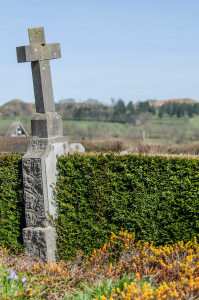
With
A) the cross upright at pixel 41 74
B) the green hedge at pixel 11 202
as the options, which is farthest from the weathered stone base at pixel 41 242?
the cross upright at pixel 41 74

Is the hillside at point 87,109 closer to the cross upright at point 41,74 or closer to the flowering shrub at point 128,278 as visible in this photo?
the cross upright at point 41,74

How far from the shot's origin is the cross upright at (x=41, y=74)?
626cm

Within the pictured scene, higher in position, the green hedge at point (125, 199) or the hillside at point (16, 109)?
the hillside at point (16, 109)

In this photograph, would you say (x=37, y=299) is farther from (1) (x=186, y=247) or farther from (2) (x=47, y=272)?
(1) (x=186, y=247)

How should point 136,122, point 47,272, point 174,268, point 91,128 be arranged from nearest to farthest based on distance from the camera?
point 174,268, point 47,272, point 91,128, point 136,122

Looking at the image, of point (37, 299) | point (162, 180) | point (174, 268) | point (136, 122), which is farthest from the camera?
point (136, 122)

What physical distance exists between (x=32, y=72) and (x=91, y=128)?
28.1m

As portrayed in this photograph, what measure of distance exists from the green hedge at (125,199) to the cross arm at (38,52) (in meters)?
1.92

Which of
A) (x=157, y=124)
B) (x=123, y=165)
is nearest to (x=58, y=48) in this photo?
(x=123, y=165)

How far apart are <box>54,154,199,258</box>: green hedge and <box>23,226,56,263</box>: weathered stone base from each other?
16 cm

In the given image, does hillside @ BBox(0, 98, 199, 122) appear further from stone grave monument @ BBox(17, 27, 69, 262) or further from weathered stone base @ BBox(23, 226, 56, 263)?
weathered stone base @ BBox(23, 226, 56, 263)

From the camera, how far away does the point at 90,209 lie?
20.0ft

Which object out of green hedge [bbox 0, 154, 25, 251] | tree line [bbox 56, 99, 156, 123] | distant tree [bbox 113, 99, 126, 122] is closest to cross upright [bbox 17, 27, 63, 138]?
green hedge [bbox 0, 154, 25, 251]

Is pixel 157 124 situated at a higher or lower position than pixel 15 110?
lower
